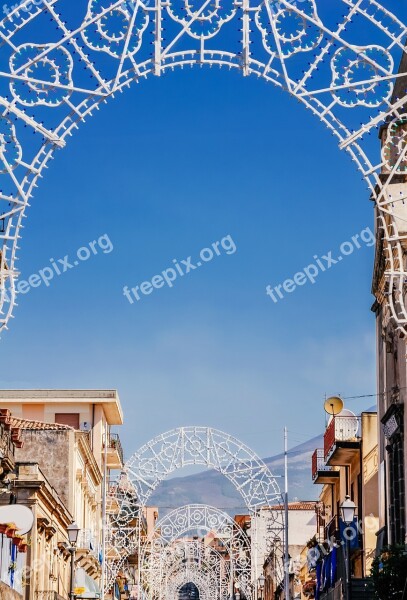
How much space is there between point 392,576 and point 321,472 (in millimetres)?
28196

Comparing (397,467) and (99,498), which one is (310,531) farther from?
(397,467)

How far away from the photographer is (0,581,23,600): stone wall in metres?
30.3

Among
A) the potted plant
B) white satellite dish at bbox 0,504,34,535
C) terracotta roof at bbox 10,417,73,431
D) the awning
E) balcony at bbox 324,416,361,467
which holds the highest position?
terracotta roof at bbox 10,417,73,431

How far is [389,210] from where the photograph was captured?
16.1 meters

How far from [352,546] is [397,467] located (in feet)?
37.5

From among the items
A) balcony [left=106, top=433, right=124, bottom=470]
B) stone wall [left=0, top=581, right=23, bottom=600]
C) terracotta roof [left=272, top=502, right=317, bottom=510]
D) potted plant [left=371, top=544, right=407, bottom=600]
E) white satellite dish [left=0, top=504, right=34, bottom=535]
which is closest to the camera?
potted plant [left=371, top=544, right=407, bottom=600]

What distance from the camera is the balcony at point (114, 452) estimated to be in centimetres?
6462

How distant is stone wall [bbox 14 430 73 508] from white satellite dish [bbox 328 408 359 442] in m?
10.6

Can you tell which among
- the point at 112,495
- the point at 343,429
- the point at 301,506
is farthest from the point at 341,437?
the point at 301,506

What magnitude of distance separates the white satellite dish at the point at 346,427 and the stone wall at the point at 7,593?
1415cm

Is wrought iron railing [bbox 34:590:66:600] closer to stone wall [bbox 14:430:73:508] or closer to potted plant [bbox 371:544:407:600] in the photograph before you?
stone wall [bbox 14:430:73:508]

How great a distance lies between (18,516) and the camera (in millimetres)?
31859

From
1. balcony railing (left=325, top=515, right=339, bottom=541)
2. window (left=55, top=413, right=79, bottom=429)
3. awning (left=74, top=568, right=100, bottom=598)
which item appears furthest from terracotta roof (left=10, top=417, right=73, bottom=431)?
window (left=55, top=413, right=79, bottom=429)

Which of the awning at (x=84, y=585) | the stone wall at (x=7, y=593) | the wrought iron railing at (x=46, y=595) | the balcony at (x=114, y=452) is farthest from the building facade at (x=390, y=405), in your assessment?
the balcony at (x=114, y=452)
